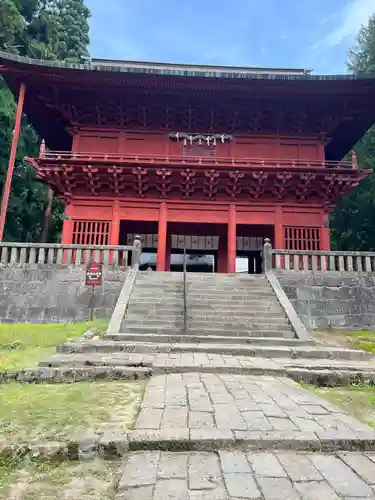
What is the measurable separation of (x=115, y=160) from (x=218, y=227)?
5915mm

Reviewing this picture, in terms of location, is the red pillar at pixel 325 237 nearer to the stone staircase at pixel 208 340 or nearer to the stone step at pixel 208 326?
the stone staircase at pixel 208 340

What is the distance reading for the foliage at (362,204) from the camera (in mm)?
21312

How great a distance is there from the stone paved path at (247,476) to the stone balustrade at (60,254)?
9506 millimetres

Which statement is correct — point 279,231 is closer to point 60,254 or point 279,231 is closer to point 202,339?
point 202,339

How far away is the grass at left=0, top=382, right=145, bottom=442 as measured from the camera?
298cm

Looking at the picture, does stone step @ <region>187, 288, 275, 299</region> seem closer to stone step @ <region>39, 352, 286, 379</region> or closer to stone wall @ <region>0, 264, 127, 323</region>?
stone wall @ <region>0, 264, 127, 323</region>

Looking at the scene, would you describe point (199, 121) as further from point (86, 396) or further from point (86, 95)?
point (86, 396)

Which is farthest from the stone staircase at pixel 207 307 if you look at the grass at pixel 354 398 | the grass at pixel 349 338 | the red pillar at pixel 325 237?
the red pillar at pixel 325 237

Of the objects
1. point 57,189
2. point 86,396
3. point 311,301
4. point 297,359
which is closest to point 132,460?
point 86,396

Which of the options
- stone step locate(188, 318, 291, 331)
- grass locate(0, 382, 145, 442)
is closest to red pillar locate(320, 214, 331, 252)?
stone step locate(188, 318, 291, 331)

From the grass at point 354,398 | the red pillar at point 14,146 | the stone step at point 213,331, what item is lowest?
the grass at point 354,398

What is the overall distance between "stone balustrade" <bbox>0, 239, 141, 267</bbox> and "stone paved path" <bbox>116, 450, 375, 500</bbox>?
951 cm

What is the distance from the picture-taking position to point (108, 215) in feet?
50.1

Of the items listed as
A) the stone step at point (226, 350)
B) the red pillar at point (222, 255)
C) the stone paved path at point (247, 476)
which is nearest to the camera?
the stone paved path at point (247, 476)
